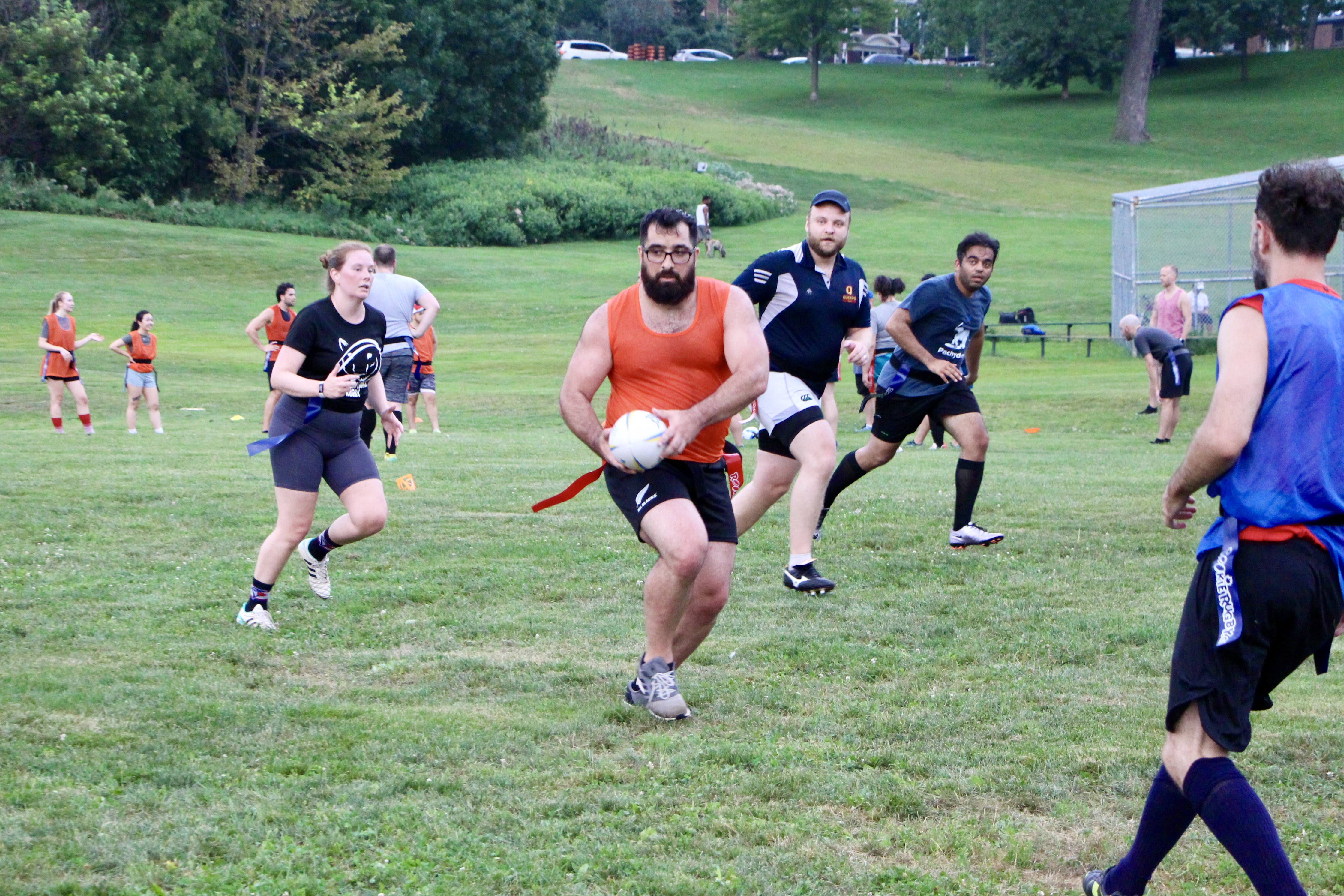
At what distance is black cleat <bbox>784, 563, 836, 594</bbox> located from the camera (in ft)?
24.4

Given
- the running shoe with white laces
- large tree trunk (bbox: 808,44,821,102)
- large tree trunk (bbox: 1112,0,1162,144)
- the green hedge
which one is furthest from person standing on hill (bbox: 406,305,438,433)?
large tree trunk (bbox: 808,44,821,102)

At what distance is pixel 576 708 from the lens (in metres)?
5.36

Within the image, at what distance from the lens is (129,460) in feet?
43.5

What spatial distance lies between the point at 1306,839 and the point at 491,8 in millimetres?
47220

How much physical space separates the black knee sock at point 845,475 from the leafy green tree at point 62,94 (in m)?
34.4

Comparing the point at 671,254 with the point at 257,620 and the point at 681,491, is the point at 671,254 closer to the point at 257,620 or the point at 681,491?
the point at 681,491

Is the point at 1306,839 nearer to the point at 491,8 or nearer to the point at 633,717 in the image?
the point at 633,717

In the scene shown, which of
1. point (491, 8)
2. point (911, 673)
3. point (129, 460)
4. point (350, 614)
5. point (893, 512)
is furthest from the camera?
point (491, 8)

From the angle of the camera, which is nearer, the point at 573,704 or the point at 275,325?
the point at 573,704

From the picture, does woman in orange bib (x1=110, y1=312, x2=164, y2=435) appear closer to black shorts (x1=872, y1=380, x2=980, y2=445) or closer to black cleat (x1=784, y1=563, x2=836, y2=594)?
black shorts (x1=872, y1=380, x2=980, y2=445)

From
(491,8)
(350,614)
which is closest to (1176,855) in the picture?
(350,614)

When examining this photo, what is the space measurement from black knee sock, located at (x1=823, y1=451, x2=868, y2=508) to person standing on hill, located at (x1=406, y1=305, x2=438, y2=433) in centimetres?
823

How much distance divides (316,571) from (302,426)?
3.44 feet

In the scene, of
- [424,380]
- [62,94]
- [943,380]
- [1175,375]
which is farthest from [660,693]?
[62,94]
